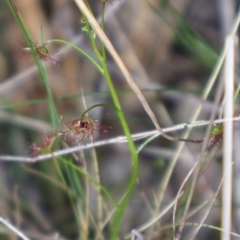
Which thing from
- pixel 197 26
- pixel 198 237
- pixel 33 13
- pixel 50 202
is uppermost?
pixel 33 13

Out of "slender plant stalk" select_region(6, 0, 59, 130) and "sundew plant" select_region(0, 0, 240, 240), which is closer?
"slender plant stalk" select_region(6, 0, 59, 130)

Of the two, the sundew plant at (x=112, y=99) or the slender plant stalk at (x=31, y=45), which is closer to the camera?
the slender plant stalk at (x=31, y=45)

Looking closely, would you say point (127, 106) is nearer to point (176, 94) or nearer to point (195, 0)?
point (176, 94)

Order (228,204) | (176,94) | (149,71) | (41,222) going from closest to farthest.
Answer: (228,204) → (41,222) → (176,94) → (149,71)

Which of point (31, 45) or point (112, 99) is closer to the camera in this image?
point (31, 45)

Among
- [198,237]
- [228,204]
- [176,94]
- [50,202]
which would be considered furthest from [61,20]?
[228,204]

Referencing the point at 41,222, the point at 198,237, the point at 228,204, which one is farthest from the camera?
the point at 198,237

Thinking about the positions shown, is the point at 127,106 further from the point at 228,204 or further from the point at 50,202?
the point at 228,204

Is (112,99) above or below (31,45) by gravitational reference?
below

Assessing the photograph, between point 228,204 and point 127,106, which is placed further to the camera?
point 127,106

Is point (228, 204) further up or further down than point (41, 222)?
further up
